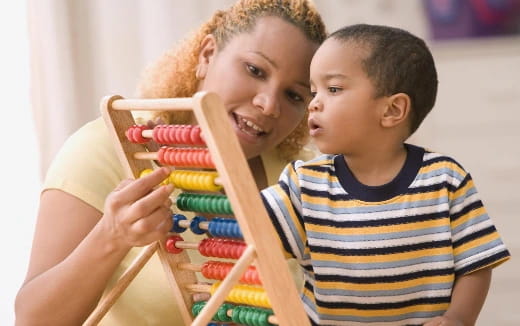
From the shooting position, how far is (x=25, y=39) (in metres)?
2.25

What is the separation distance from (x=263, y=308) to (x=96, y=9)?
1.58 m

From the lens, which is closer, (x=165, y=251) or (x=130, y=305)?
(x=165, y=251)

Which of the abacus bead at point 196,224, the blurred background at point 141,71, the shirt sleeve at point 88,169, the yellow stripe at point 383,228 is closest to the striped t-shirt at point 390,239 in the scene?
the yellow stripe at point 383,228

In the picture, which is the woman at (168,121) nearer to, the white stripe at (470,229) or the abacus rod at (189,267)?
the abacus rod at (189,267)

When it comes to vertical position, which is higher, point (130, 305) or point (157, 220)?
point (157, 220)

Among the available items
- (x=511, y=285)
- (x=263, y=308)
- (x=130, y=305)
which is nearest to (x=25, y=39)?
(x=130, y=305)

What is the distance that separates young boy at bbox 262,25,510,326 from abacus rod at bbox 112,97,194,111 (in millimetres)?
259

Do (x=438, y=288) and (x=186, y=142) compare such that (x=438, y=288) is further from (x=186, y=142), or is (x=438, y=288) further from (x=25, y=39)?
(x=25, y=39)

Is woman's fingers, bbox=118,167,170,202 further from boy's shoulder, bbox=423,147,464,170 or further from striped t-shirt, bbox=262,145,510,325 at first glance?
boy's shoulder, bbox=423,147,464,170

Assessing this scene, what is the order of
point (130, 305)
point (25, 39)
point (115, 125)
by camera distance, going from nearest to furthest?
point (115, 125) → point (130, 305) → point (25, 39)

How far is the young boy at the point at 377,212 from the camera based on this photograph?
3.97ft

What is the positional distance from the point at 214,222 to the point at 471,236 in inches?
15.3

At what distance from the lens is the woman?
1.26 meters

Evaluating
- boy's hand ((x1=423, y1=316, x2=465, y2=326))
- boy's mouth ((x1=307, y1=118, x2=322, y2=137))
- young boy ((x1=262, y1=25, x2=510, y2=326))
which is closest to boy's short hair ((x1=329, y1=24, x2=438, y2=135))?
young boy ((x1=262, y1=25, x2=510, y2=326))
